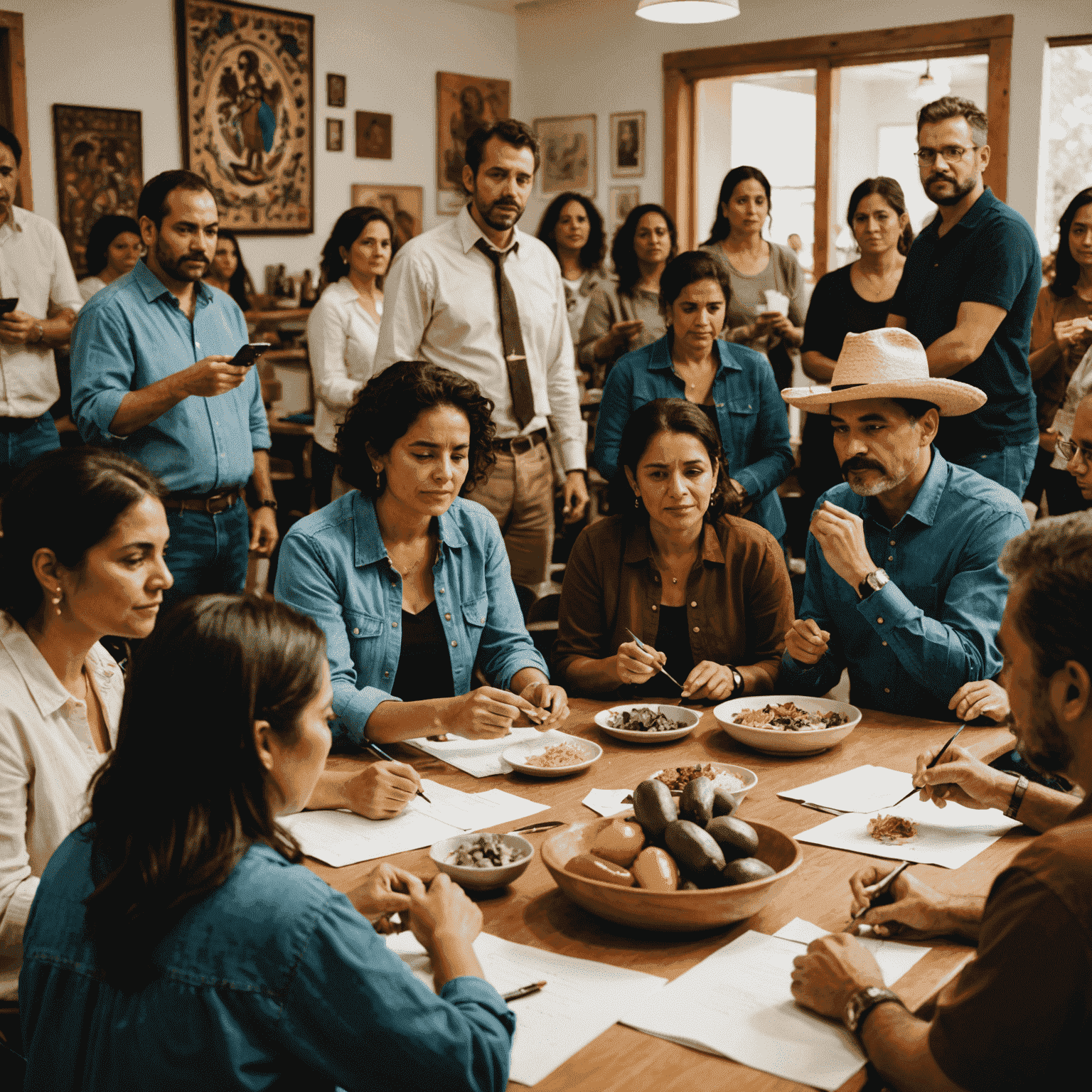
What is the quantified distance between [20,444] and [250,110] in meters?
3.87

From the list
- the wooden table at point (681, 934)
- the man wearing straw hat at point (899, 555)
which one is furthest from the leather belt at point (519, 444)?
the wooden table at point (681, 934)

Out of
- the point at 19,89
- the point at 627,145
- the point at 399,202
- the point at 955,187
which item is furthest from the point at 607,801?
the point at 627,145

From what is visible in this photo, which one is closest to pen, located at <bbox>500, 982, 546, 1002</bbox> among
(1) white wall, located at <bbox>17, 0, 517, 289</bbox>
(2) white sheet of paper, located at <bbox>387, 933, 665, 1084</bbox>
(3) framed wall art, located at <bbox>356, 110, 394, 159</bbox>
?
(2) white sheet of paper, located at <bbox>387, 933, 665, 1084</bbox>

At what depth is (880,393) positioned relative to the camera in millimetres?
2678

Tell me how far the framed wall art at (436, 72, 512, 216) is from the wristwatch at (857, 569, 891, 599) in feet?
21.4

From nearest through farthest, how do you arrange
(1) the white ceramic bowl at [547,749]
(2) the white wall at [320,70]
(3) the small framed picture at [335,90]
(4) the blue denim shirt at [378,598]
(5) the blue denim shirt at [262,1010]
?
1. (5) the blue denim shirt at [262,1010]
2. (1) the white ceramic bowl at [547,749]
3. (4) the blue denim shirt at [378,598]
4. (2) the white wall at [320,70]
5. (3) the small framed picture at [335,90]

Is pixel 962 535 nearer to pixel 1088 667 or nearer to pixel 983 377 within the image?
pixel 983 377

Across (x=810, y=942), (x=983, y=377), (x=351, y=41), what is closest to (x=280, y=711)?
(x=810, y=942)

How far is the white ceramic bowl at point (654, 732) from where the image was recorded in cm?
225

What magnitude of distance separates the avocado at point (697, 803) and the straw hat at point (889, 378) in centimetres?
129

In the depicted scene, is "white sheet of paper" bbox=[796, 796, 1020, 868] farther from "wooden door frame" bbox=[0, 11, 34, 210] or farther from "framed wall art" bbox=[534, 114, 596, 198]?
"framed wall art" bbox=[534, 114, 596, 198]

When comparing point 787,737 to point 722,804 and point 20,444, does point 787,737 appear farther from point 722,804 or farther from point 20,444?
point 20,444

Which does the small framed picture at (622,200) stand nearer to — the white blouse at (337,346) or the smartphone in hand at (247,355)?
the white blouse at (337,346)

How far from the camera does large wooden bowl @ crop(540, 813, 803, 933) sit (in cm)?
147
